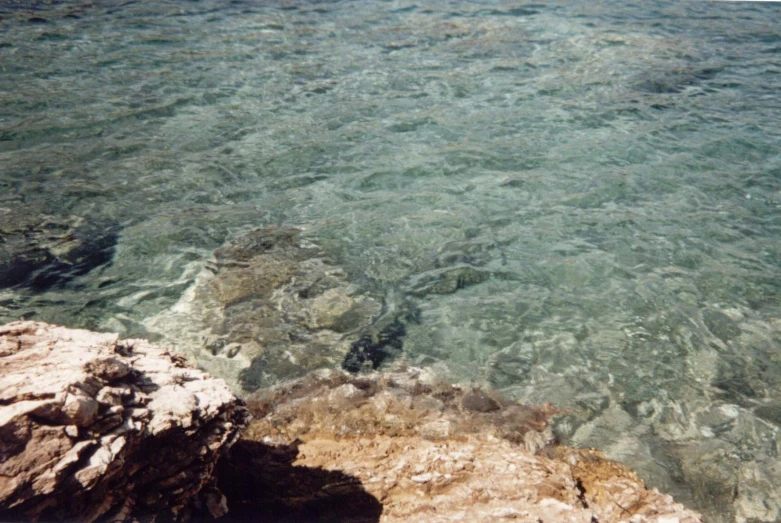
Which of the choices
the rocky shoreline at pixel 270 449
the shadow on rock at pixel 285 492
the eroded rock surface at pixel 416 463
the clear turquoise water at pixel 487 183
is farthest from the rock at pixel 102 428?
the clear turquoise water at pixel 487 183

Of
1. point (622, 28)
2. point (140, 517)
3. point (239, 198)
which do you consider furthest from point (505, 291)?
point (622, 28)

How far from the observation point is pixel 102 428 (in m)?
2.36

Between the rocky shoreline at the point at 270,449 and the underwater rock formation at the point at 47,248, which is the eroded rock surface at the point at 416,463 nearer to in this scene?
the rocky shoreline at the point at 270,449

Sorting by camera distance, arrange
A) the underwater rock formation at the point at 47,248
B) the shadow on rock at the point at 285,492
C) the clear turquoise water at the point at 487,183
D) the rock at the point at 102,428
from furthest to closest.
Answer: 1. the underwater rock formation at the point at 47,248
2. the clear turquoise water at the point at 487,183
3. the shadow on rock at the point at 285,492
4. the rock at the point at 102,428

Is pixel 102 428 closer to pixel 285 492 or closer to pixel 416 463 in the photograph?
pixel 285 492

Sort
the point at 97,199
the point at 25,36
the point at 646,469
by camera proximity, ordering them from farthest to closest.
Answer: the point at 25,36
the point at 97,199
the point at 646,469

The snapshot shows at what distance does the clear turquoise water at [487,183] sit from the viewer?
4.31 metres

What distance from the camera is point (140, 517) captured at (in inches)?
96.5

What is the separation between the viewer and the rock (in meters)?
2.16

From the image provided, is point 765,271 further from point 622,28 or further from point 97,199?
point 622,28

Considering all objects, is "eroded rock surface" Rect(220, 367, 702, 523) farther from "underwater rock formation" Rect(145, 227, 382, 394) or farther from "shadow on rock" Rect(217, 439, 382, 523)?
"underwater rock formation" Rect(145, 227, 382, 394)

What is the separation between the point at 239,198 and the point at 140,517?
4.27m

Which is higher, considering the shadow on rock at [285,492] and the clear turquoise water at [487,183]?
the shadow on rock at [285,492]

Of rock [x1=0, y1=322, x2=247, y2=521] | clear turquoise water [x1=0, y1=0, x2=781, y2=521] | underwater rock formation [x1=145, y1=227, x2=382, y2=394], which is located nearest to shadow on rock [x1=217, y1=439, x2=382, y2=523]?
rock [x1=0, y1=322, x2=247, y2=521]
